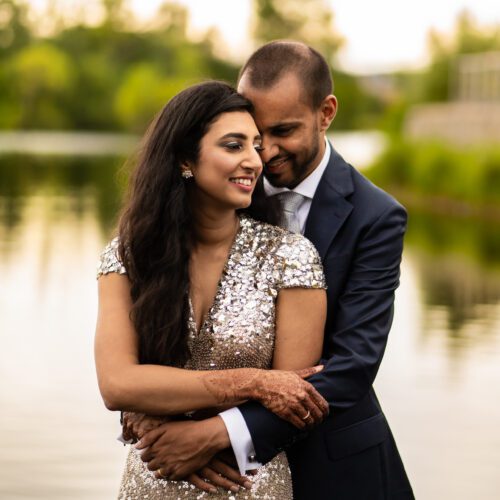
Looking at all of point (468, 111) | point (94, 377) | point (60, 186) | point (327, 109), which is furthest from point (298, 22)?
point (327, 109)

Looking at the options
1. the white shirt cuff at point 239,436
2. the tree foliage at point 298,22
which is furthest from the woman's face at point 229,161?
the tree foliage at point 298,22

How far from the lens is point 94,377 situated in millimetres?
9438

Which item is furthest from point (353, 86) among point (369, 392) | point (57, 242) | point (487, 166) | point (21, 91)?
Result: point (369, 392)

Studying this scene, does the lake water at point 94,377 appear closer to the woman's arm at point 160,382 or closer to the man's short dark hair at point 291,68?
the man's short dark hair at point 291,68

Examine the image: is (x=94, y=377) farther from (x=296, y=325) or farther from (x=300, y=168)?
(x=296, y=325)

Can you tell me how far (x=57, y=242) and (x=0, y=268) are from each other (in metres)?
3.53

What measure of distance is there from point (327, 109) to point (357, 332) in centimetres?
78

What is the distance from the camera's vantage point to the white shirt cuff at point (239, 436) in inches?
130

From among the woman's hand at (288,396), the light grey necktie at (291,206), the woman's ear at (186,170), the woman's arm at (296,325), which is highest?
the woman's ear at (186,170)

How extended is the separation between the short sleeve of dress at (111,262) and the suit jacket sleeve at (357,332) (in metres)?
0.45

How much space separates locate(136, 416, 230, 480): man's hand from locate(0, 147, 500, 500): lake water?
142cm

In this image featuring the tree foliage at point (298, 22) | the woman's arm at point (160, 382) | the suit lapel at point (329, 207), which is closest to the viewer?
the woman's arm at point (160, 382)

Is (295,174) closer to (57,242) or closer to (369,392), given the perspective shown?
(369,392)

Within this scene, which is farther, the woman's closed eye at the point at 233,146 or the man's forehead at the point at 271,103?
the man's forehead at the point at 271,103
